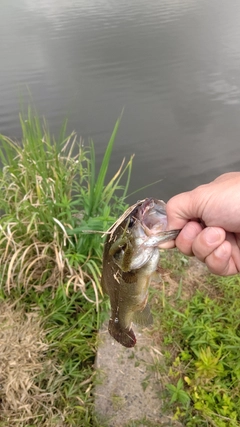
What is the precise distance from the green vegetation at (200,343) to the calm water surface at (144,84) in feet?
8.71

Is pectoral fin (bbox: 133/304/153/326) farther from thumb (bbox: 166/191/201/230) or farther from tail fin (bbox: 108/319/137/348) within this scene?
thumb (bbox: 166/191/201/230)

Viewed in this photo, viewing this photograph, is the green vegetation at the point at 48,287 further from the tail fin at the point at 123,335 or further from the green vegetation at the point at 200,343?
the tail fin at the point at 123,335

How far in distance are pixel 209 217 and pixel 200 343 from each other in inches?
47.9

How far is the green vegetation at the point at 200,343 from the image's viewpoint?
222 cm

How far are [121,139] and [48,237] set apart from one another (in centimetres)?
405

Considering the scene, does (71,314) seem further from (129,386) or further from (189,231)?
(189,231)

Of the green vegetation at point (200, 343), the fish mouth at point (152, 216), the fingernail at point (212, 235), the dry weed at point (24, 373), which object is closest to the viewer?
the fish mouth at point (152, 216)

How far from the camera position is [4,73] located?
30.3ft

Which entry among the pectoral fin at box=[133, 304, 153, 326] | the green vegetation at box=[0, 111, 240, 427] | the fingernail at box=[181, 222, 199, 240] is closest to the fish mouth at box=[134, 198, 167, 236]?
the fingernail at box=[181, 222, 199, 240]

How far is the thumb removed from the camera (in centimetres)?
171

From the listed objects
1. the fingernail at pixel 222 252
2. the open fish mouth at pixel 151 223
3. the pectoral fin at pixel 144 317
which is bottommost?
the pectoral fin at pixel 144 317

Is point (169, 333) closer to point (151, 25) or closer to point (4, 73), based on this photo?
point (4, 73)

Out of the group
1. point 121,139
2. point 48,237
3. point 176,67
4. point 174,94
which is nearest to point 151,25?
point 176,67

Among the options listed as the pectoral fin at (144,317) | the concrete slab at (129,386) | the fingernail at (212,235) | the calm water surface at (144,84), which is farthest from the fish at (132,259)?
the calm water surface at (144,84)
